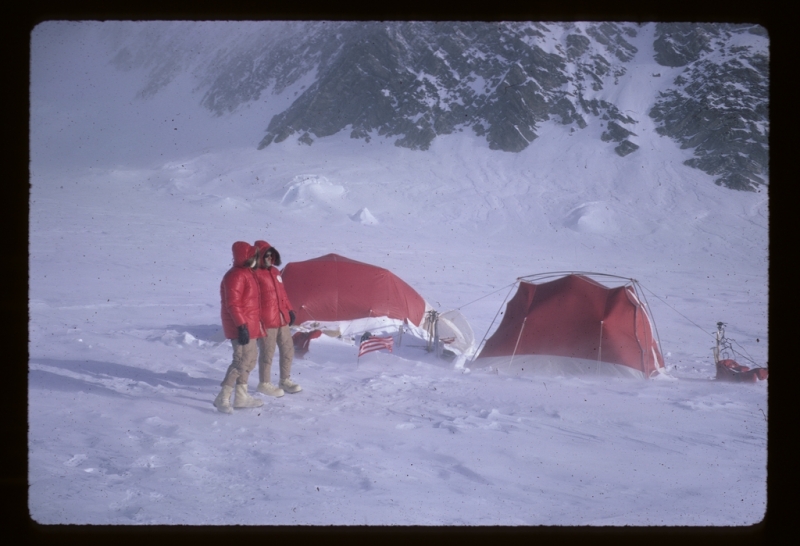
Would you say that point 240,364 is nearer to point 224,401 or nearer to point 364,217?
point 224,401

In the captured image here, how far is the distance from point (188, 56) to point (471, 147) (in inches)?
1476

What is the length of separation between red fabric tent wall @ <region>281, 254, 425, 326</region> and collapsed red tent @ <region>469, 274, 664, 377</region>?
69.4 inches

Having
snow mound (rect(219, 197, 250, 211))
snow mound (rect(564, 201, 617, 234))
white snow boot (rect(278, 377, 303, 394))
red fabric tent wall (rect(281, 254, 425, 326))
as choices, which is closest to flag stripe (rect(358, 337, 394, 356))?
red fabric tent wall (rect(281, 254, 425, 326))

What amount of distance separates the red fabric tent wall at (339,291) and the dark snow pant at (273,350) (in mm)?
2422

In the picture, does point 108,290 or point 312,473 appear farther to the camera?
point 108,290

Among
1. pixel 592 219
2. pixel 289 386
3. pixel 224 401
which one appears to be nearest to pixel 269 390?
pixel 289 386

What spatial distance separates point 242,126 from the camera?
4653 centimetres

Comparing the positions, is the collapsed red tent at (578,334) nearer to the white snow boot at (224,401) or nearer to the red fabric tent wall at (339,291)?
the red fabric tent wall at (339,291)

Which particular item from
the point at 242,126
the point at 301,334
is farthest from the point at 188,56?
the point at 301,334

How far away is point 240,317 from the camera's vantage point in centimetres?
459

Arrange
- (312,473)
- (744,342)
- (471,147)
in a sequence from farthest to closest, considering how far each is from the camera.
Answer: (471,147) → (744,342) → (312,473)

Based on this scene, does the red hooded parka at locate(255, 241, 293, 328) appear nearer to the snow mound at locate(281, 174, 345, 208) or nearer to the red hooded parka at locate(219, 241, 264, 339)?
the red hooded parka at locate(219, 241, 264, 339)

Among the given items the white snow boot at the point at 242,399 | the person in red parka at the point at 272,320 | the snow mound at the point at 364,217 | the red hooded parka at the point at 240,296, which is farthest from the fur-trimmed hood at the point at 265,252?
the snow mound at the point at 364,217
